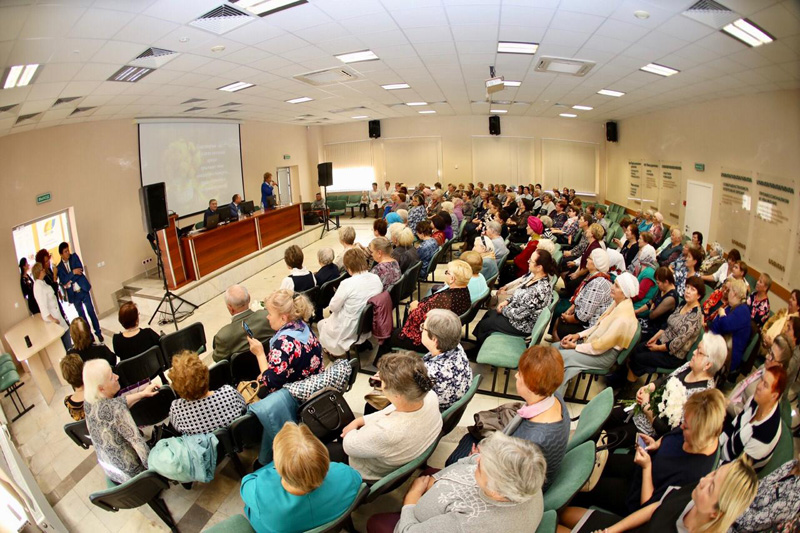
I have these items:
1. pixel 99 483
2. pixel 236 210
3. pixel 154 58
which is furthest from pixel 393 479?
pixel 236 210

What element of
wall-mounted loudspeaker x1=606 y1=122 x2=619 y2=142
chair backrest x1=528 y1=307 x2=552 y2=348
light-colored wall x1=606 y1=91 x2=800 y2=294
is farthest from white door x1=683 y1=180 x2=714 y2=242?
chair backrest x1=528 y1=307 x2=552 y2=348

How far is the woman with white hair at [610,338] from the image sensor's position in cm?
329

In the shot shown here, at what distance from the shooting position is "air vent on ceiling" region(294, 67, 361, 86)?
5.80 metres

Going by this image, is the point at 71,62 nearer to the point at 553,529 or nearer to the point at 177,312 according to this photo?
the point at 177,312

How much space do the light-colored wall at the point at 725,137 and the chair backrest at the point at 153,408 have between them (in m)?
7.72

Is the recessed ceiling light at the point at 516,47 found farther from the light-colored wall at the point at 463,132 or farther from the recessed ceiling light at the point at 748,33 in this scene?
the light-colored wall at the point at 463,132

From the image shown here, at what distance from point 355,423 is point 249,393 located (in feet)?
3.20

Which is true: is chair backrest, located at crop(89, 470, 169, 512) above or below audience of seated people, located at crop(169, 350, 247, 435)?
below

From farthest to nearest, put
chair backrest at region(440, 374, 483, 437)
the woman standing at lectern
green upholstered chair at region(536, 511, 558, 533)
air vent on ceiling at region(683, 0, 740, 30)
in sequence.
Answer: the woman standing at lectern, air vent on ceiling at region(683, 0, 740, 30), chair backrest at region(440, 374, 483, 437), green upholstered chair at region(536, 511, 558, 533)

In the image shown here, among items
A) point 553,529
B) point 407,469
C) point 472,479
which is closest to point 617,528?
point 553,529

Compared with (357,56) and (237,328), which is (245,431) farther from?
(357,56)

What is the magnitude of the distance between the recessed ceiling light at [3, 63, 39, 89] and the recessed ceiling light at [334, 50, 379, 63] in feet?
9.92

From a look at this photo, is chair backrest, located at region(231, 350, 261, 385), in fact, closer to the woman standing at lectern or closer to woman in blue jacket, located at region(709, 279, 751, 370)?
woman in blue jacket, located at region(709, 279, 751, 370)

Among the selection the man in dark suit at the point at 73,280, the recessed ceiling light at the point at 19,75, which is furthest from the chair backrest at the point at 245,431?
the man in dark suit at the point at 73,280
